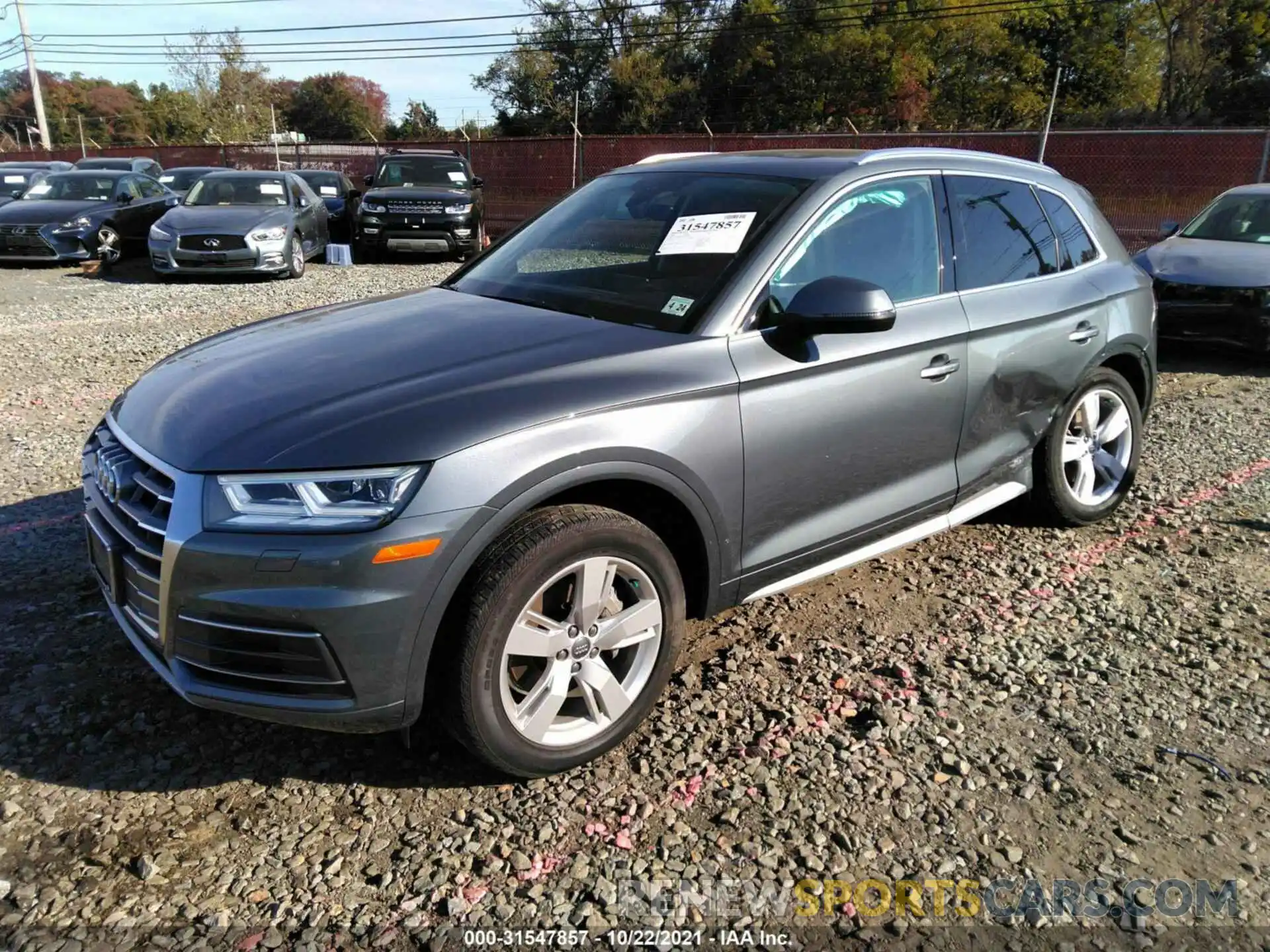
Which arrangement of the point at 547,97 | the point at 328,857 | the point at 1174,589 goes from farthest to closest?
the point at 547,97, the point at 1174,589, the point at 328,857

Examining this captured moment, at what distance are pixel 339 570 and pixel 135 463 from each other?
0.87 meters

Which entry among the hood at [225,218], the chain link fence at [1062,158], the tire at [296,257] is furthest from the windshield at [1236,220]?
the hood at [225,218]

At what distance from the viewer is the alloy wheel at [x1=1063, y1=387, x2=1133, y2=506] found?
4398 mm

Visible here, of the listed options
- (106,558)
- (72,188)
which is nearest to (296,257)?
(72,188)

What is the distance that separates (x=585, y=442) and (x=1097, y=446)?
Answer: 3.08 m

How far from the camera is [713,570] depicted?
2963 millimetres

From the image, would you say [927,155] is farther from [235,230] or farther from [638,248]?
[235,230]

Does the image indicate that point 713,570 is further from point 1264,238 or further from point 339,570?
point 1264,238

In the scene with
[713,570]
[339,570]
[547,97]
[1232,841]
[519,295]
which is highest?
[547,97]

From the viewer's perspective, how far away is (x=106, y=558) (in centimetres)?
274

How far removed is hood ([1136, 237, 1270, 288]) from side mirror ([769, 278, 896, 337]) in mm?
6483

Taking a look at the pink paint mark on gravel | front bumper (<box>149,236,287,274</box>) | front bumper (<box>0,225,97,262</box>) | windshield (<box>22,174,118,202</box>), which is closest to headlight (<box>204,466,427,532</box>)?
the pink paint mark on gravel

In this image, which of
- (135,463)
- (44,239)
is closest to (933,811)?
(135,463)

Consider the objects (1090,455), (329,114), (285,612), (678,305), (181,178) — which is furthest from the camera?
(329,114)
